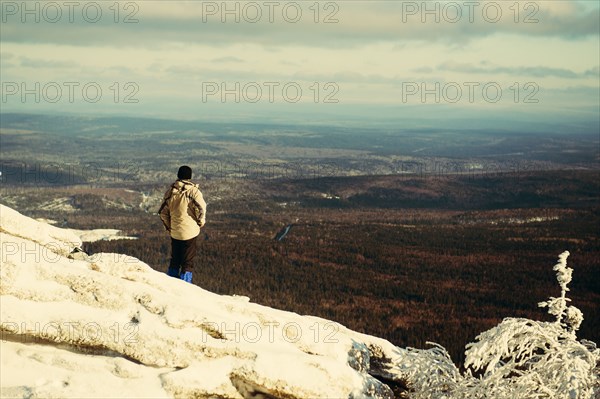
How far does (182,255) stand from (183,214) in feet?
3.73

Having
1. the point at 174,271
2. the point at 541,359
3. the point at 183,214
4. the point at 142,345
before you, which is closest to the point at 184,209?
the point at 183,214

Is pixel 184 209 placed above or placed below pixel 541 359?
above

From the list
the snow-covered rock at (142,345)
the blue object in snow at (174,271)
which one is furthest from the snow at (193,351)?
the blue object in snow at (174,271)

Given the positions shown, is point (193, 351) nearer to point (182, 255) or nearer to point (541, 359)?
point (182, 255)

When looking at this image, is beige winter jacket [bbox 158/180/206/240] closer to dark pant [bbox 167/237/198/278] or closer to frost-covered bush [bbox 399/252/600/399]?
dark pant [bbox 167/237/198/278]

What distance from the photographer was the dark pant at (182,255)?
15750 millimetres

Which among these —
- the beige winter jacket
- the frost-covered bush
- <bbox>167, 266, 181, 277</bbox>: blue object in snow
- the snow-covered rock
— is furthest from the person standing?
the frost-covered bush

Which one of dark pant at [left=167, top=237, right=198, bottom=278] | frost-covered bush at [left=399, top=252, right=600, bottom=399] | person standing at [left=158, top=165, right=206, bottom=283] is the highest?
person standing at [left=158, top=165, right=206, bottom=283]

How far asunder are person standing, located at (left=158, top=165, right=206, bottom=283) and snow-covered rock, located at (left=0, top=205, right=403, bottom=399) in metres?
2.36

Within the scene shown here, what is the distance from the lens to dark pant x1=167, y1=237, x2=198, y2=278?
15.8m

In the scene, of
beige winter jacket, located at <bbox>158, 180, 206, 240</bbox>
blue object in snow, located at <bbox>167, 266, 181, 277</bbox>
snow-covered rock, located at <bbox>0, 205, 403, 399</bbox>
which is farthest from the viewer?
blue object in snow, located at <bbox>167, 266, 181, 277</bbox>

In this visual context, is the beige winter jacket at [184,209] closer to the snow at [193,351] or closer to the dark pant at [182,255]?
the dark pant at [182,255]

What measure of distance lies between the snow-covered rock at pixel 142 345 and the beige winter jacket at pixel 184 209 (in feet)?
7.76

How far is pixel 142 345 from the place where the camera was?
11.1 m
